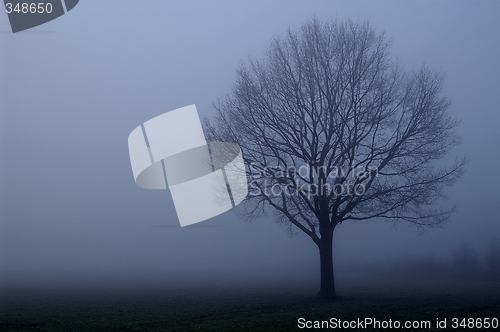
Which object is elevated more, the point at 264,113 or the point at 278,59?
the point at 278,59

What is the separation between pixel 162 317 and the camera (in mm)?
14250

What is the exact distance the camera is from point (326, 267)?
2125cm

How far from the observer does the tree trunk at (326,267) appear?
2091 centimetres

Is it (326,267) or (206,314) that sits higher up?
(326,267)

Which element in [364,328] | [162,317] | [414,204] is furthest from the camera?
[414,204]

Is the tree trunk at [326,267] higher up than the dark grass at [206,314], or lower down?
higher up

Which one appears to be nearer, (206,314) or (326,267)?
(206,314)

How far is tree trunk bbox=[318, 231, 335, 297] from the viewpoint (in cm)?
2091

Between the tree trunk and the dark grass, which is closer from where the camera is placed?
the dark grass

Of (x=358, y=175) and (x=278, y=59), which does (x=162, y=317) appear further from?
(x=278, y=59)

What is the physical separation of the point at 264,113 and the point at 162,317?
10379mm

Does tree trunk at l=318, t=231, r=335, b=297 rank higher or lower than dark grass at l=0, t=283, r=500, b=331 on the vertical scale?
higher

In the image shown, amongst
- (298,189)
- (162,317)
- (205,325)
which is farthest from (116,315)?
(298,189)

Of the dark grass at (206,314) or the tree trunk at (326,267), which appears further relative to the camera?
the tree trunk at (326,267)
